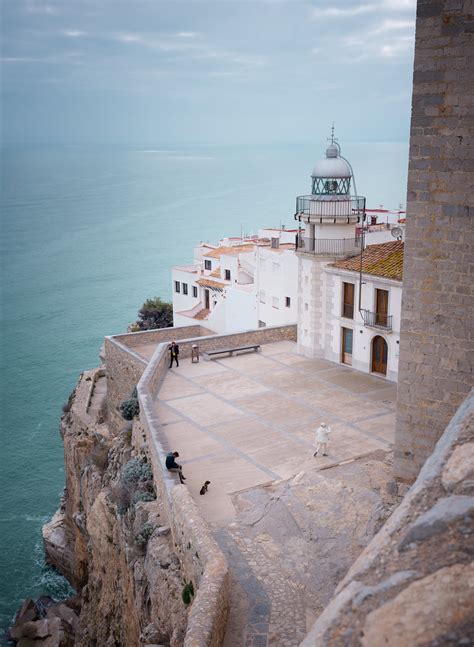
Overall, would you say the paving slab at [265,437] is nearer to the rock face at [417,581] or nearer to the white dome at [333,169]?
the rock face at [417,581]

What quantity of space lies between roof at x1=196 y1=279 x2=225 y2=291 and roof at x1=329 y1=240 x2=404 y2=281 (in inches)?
624

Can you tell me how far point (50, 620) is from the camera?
20.2 m

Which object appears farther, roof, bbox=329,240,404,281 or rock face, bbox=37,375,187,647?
roof, bbox=329,240,404,281

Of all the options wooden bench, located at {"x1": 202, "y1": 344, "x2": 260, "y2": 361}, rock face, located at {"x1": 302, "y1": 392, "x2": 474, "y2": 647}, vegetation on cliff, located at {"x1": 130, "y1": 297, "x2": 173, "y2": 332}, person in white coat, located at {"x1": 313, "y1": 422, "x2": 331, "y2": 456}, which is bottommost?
vegetation on cliff, located at {"x1": 130, "y1": 297, "x2": 173, "y2": 332}

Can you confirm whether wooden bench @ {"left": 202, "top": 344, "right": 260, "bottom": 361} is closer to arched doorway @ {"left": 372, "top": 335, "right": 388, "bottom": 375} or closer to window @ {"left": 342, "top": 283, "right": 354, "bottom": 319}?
window @ {"left": 342, "top": 283, "right": 354, "bottom": 319}

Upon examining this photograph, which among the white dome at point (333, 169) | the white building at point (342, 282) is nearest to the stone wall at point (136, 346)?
the white building at point (342, 282)

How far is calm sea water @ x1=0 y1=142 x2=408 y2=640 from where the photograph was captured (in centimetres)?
3033

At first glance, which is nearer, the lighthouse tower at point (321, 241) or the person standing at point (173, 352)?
the person standing at point (173, 352)

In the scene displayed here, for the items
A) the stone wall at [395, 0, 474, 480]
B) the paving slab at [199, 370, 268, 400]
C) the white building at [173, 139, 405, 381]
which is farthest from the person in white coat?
the white building at [173, 139, 405, 381]

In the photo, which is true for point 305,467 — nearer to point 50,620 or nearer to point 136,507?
point 136,507

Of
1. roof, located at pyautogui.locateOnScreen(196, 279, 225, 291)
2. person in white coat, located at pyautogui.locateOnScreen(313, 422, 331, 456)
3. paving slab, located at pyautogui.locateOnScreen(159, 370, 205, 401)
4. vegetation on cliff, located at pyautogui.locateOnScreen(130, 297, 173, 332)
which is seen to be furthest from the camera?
vegetation on cliff, located at pyautogui.locateOnScreen(130, 297, 173, 332)

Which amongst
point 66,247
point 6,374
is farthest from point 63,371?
point 66,247

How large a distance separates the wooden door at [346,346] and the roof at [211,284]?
1576 cm

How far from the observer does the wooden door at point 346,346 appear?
71.8ft
